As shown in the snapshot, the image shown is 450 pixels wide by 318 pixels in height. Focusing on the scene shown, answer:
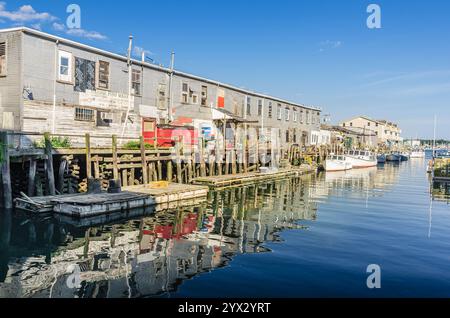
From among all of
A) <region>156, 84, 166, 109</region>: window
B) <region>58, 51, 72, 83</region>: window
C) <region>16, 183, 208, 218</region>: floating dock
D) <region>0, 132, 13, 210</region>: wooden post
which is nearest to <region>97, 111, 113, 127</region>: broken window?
<region>58, 51, 72, 83</region>: window

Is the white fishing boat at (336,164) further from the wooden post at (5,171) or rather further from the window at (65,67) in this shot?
the wooden post at (5,171)

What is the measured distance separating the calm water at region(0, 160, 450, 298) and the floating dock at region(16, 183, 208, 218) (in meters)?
0.75

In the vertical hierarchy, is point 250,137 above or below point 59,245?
above

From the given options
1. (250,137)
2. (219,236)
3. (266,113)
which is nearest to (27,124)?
(219,236)

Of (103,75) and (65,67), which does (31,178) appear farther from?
(103,75)

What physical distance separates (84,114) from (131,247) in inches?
591

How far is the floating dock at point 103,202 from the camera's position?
58.5ft

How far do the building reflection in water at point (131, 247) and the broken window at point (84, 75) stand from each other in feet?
35.3

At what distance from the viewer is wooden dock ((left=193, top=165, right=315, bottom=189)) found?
3028 cm

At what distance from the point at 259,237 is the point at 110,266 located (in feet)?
21.2

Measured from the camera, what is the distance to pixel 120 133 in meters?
28.4

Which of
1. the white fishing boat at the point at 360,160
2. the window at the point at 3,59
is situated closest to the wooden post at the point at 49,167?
the window at the point at 3,59

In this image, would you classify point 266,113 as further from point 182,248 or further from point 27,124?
point 182,248
